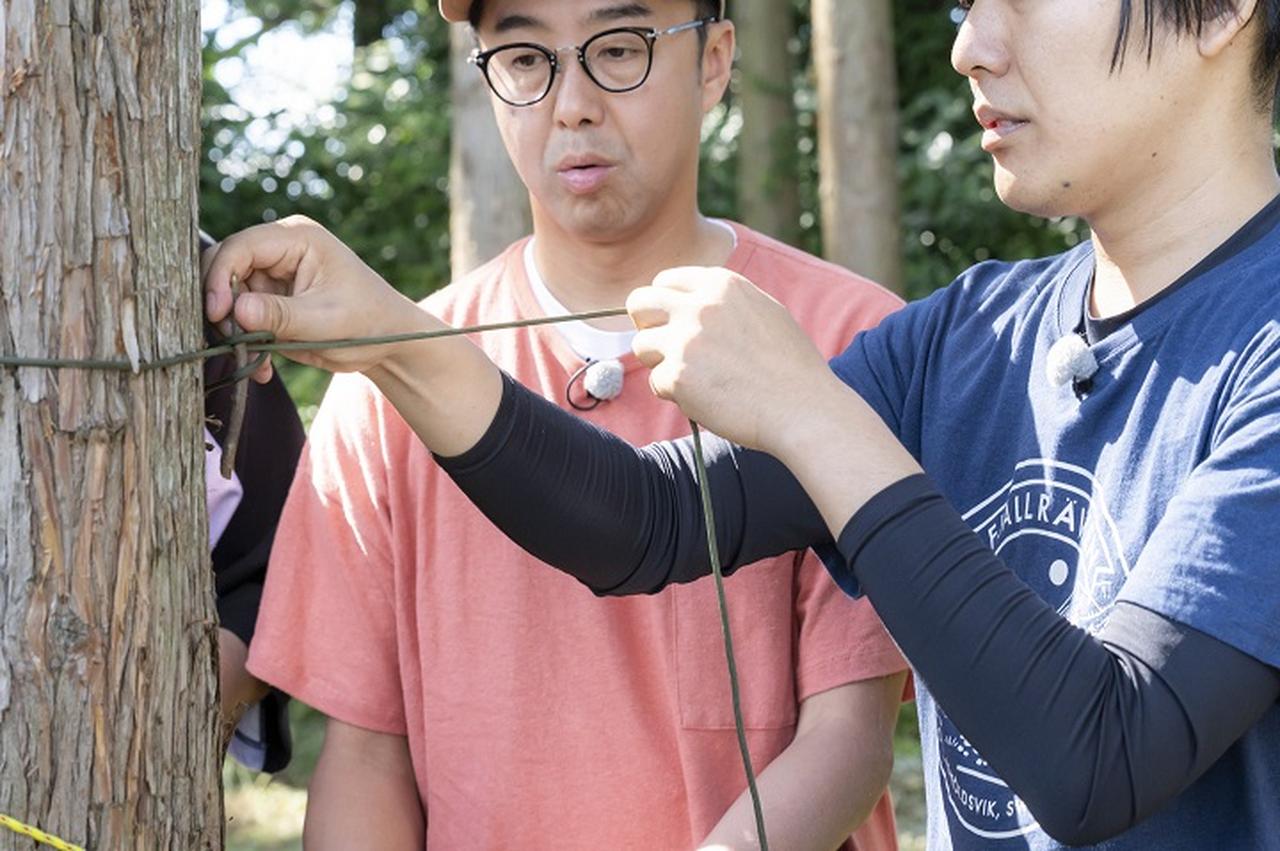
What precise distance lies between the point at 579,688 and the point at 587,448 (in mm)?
400

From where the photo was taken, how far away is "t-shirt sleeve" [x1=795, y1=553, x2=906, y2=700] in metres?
2.22

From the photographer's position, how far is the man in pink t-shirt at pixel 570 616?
7.34 ft

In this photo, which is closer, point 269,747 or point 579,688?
point 579,688

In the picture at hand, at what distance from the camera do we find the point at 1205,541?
61.3 inches

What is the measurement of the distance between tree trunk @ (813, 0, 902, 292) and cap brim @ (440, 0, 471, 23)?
13.7 feet

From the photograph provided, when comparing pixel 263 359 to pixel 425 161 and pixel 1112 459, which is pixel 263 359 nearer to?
pixel 1112 459

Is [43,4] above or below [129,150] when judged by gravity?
above

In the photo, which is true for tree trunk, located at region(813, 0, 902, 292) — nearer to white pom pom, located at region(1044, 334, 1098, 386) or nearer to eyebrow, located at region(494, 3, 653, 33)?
eyebrow, located at region(494, 3, 653, 33)

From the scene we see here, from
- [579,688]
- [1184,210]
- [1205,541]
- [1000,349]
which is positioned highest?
[1184,210]

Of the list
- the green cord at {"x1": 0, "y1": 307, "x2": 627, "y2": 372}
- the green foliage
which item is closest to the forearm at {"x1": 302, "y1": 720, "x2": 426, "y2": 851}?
the green cord at {"x1": 0, "y1": 307, "x2": 627, "y2": 372}

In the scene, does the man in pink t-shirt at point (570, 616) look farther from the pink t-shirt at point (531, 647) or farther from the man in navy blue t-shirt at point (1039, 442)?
the man in navy blue t-shirt at point (1039, 442)

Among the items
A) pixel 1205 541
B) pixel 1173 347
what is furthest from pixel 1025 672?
pixel 1173 347

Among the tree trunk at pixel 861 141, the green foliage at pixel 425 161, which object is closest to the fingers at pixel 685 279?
the tree trunk at pixel 861 141

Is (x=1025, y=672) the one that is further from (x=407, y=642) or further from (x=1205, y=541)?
(x=407, y=642)
